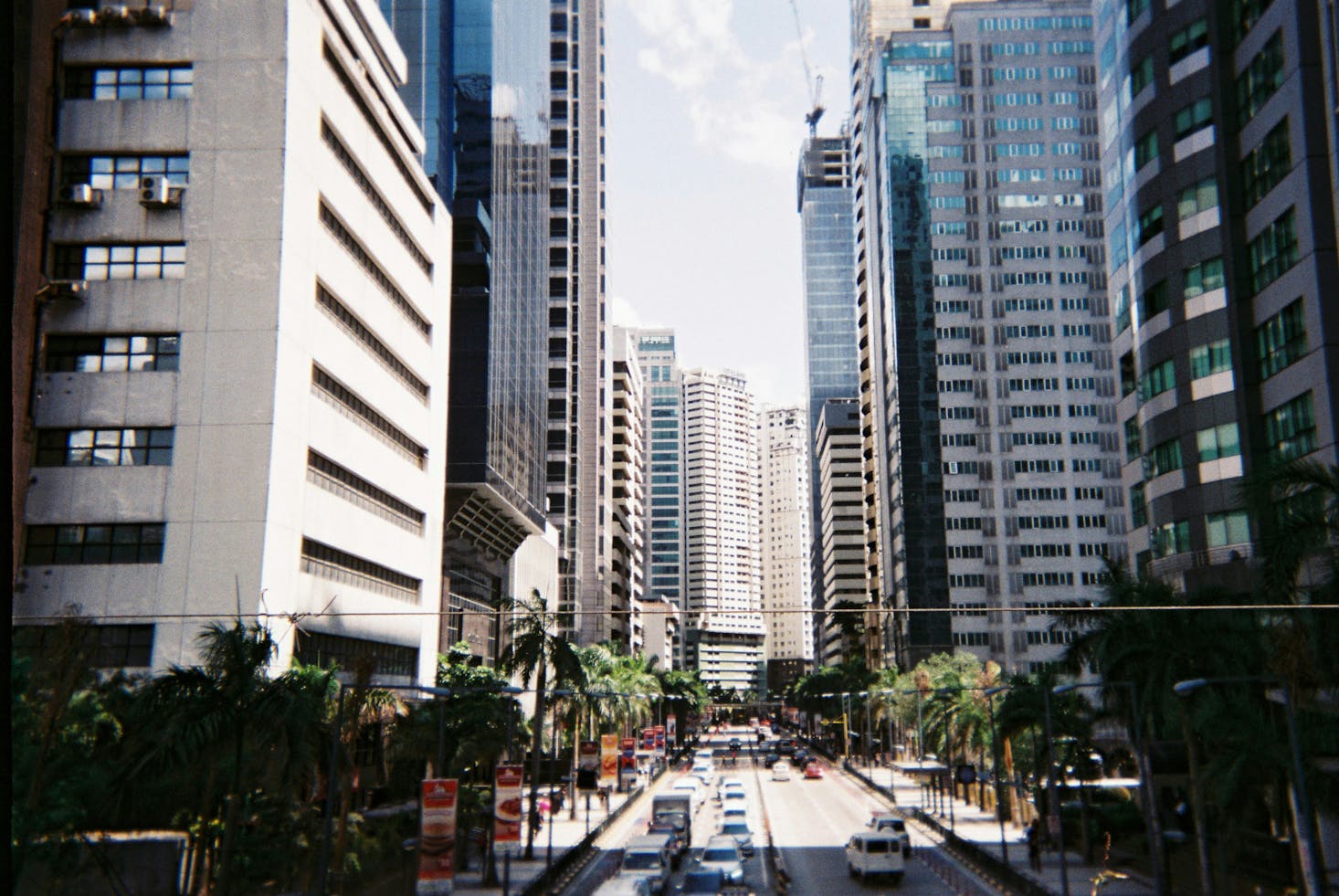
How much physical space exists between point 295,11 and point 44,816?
143 feet

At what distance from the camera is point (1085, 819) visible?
57.5 meters

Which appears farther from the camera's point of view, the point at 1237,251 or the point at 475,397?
the point at 475,397

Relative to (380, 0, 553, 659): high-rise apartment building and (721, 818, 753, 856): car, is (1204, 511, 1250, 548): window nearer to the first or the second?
(721, 818, 753, 856): car

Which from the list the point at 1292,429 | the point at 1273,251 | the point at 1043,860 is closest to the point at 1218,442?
the point at 1292,429

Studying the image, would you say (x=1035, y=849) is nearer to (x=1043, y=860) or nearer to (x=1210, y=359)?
(x=1043, y=860)

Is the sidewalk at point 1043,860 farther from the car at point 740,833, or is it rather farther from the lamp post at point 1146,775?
the car at point 740,833

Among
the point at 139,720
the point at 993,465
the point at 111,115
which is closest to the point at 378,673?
the point at 111,115

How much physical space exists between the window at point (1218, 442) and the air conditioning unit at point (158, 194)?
1886 inches

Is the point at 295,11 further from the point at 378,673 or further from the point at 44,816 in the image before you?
the point at 44,816

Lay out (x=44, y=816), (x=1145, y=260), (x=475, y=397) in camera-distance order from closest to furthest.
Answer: (x=44, y=816)
(x=1145, y=260)
(x=475, y=397)

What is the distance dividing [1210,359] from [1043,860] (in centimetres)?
2407

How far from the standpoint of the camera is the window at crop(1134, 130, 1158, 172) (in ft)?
217

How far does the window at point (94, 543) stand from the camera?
5453 centimetres

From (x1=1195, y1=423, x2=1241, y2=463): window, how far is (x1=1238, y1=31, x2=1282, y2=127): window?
1428cm
